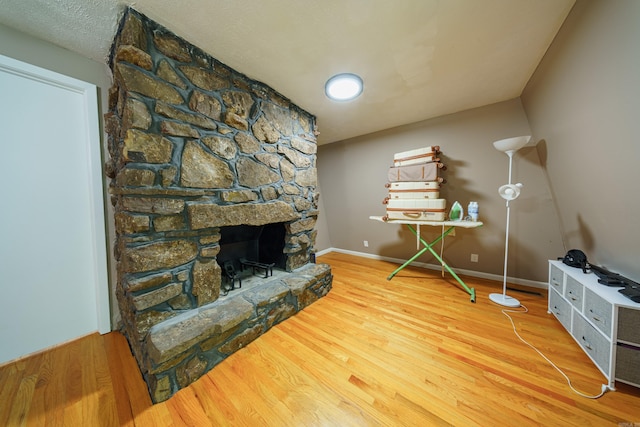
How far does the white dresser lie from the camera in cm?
102

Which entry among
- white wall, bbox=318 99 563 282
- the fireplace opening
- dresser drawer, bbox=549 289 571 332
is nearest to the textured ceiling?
white wall, bbox=318 99 563 282

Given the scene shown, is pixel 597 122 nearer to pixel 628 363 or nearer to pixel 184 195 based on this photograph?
pixel 628 363

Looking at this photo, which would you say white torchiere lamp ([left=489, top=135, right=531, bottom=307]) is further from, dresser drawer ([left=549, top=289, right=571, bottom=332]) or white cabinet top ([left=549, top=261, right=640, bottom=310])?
white cabinet top ([left=549, top=261, right=640, bottom=310])

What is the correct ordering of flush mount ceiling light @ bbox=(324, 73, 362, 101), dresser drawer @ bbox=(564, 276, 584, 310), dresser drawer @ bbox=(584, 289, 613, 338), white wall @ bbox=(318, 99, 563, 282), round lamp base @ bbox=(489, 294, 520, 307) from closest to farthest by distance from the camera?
dresser drawer @ bbox=(584, 289, 613, 338), dresser drawer @ bbox=(564, 276, 584, 310), flush mount ceiling light @ bbox=(324, 73, 362, 101), round lamp base @ bbox=(489, 294, 520, 307), white wall @ bbox=(318, 99, 563, 282)

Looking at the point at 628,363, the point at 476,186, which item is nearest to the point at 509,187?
the point at 476,186

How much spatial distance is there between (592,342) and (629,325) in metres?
0.28

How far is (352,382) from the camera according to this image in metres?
1.13

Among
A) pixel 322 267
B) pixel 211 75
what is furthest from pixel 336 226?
pixel 211 75

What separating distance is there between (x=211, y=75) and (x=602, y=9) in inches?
91.4

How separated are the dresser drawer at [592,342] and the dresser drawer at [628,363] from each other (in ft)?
0.11

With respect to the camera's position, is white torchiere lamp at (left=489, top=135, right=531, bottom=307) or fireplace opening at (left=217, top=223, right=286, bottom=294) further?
fireplace opening at (left=217, top=223, right=286, bottom=294)

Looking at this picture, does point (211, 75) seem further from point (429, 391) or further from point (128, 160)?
point (429, 391)

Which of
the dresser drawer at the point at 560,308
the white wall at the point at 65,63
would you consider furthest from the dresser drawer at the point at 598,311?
the white wall at the point at 65,63

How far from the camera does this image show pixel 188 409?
1005 millimetres
